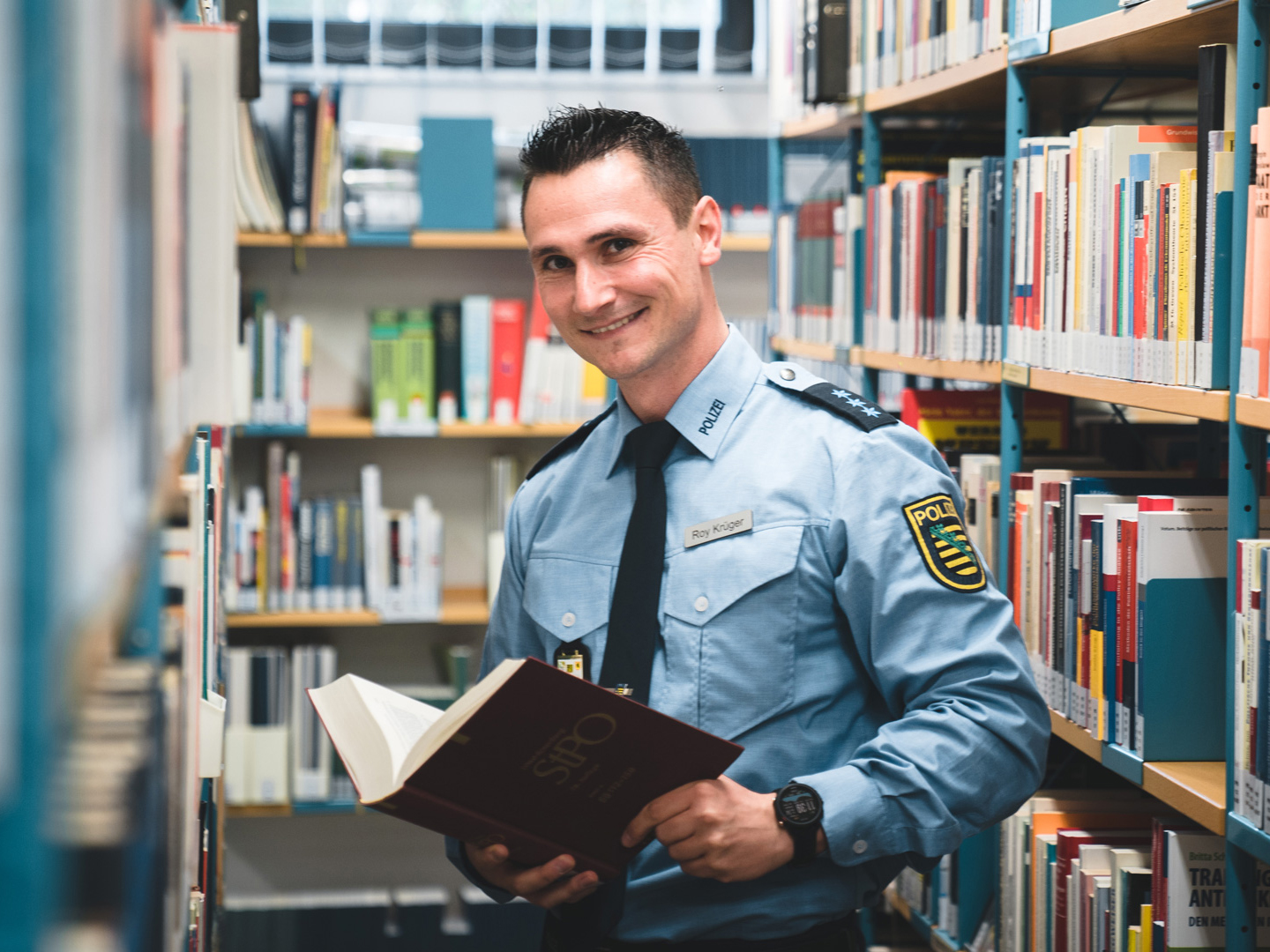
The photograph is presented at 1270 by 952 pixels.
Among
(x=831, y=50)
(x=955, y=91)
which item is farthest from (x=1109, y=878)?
(x=831, y=50)

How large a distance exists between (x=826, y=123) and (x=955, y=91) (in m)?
0.65

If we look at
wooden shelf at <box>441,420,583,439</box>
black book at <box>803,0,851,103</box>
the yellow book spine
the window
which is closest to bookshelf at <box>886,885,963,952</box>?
the yellow book spine

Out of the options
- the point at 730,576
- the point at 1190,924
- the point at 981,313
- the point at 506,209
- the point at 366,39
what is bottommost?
the point at 1190,924

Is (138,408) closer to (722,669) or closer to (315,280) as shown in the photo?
(722,669)

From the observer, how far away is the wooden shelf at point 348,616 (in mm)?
3338

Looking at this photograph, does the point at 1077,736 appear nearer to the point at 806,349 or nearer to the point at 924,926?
the point at 924,926

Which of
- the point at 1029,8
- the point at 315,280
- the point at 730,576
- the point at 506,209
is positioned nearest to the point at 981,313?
the point at 1029,8

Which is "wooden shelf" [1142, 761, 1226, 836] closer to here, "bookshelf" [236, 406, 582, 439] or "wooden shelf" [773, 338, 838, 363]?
"wooden shelf" [773, 338, 838, 363]

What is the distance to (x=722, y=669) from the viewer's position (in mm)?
1344

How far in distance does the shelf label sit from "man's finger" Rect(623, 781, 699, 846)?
1013 mm

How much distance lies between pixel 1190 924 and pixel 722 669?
0.70 meters

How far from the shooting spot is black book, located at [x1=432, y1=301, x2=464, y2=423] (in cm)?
343

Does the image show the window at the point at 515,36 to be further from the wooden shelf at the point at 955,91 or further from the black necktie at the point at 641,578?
the black necktie at the point at 641,578

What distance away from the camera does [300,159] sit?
10.7 feet
